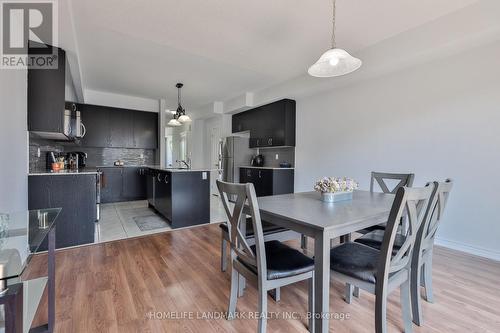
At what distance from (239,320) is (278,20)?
2936 mm

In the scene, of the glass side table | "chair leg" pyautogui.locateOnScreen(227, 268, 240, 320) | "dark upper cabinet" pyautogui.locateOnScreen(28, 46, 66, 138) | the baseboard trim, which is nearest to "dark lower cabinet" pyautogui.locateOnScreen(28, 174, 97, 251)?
"dark upper cabinet" pyautogui.locateOnScreen(28, 46, 66, 138)

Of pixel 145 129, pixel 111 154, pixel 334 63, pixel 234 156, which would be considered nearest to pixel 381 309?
pixel 334 63

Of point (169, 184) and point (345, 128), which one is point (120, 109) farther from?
point (345, 128)

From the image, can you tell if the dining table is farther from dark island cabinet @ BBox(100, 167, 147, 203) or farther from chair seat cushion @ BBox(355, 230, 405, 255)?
dark island cabinet @ BBox(100, 167, 147, 203)

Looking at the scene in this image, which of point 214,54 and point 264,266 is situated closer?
point 264,266

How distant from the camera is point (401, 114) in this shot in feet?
10.9

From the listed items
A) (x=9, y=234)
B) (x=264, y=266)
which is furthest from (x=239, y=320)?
(x=9, y=234)

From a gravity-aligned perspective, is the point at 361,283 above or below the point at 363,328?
above

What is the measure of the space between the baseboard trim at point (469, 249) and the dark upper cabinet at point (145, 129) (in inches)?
241

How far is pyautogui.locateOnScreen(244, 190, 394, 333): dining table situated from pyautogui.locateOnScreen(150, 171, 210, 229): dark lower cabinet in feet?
7.05

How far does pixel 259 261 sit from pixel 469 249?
9.47 ft

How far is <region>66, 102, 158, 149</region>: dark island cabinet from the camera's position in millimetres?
5500

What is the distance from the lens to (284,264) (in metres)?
1.43

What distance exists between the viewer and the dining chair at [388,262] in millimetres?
1204
